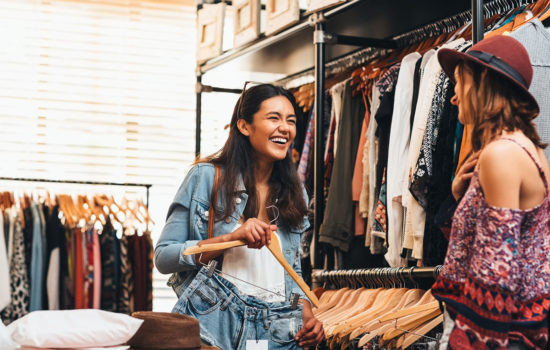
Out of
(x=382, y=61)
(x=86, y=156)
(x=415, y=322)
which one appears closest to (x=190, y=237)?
(x=415, y=322)

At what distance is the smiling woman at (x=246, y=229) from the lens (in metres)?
2.62

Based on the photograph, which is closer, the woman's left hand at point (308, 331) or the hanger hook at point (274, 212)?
the woman's left hand at point (308, 331)

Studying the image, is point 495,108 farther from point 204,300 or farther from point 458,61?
point 204,300

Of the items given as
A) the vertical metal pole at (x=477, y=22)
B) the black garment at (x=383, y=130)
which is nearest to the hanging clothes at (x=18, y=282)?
the black garment at (x=383, y=130)

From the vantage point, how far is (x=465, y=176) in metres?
2.20

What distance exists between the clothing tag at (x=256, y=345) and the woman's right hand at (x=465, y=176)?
83 centimetres

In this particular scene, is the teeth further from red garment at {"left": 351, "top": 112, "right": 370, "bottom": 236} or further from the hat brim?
red garment at {"left": 351, "top": 112, "right": 370, "bottom": 236}

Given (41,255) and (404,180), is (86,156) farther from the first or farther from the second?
(404,180)

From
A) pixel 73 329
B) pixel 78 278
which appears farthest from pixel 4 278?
pixel 73 329

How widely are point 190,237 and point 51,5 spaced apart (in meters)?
4.59

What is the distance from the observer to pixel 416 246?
133 inches

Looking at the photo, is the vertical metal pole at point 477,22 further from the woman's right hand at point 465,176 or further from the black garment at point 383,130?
the black garment at point 383,130

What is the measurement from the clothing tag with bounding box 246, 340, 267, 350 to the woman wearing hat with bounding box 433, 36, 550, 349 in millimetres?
734

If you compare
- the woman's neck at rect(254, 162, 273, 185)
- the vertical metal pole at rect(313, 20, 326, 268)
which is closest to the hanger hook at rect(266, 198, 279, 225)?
the woman's neck at rect(254, 162, 273, 185)
